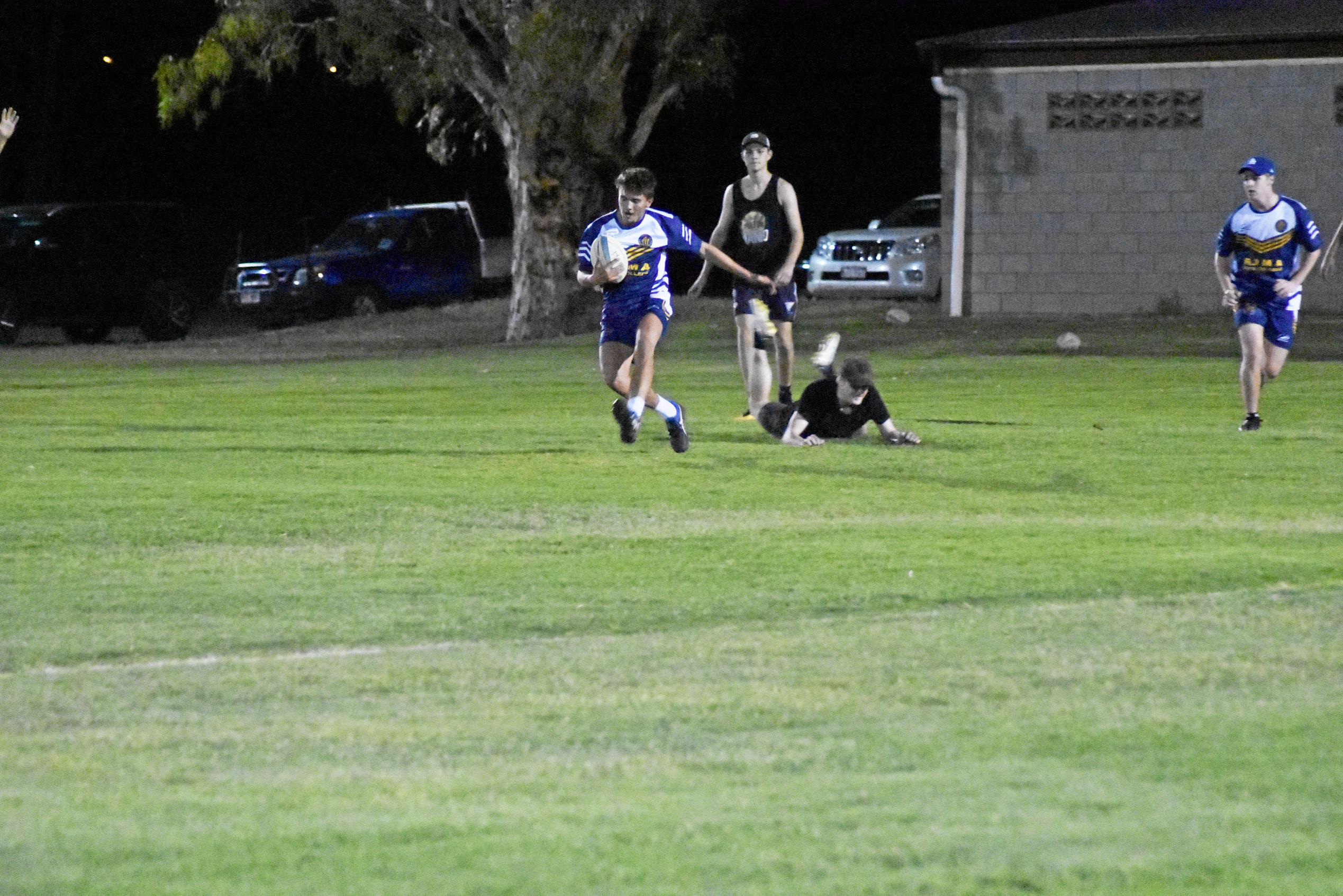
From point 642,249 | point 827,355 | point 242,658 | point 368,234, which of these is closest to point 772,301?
point 827,355

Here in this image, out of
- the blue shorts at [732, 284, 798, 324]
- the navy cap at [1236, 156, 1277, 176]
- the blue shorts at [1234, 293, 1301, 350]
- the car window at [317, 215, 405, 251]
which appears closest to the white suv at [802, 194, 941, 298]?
the car window at [317, 215, 405, 251]

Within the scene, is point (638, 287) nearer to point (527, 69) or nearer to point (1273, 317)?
point (1273, 317)

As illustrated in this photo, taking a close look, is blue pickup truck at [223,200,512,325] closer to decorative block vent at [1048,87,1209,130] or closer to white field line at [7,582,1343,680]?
decorative block vent at [1048,87,1209,130]

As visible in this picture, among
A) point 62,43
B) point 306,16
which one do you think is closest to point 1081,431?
point 306,16

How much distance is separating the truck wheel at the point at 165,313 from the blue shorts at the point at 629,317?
62.0ft

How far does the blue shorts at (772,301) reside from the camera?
1402 cm

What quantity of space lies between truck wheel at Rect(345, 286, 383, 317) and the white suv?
21.5ft

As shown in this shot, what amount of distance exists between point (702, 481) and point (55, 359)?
51.0 ft

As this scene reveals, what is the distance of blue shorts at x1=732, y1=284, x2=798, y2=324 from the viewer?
14.0 meters

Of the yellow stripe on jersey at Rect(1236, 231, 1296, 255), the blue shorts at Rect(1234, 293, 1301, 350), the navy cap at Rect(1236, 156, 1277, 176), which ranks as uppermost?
the navy cap at Rect(1236, 156, 1277, 176)

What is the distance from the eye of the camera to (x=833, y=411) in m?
13.5

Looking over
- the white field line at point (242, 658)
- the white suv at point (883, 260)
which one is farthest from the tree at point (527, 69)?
the white field line at point (242, 658)

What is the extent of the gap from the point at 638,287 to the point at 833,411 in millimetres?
1729

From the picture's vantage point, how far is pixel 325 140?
153ft
